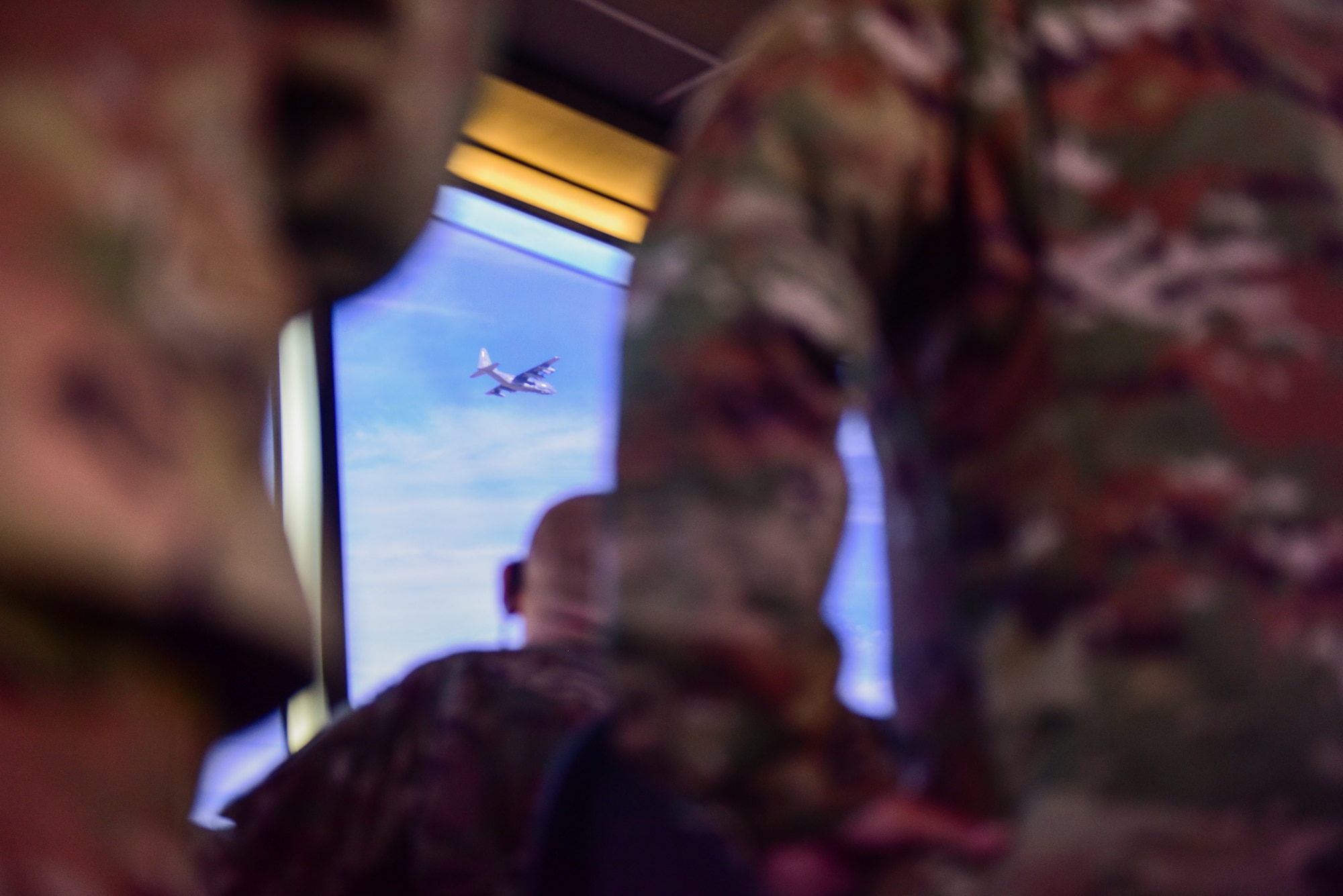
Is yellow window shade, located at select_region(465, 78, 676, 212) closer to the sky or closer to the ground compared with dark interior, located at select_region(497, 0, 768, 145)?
closer to the ground

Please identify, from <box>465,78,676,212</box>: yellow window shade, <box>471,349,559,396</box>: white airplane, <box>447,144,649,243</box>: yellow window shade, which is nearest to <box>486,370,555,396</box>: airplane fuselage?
<box>471,349,559,396</box>: white airplane

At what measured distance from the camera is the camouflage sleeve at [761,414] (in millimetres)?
497

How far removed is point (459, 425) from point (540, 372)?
43 cm

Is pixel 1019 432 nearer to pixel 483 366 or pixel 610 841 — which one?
pixel 610 841

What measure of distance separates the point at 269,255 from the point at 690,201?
1.36ft

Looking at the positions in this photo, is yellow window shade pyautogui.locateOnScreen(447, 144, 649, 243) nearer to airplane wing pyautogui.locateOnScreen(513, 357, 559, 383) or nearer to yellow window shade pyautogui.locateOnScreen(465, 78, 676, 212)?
yellow window shade pyautogui.locateOnScreen(465, 78, 676, 212)

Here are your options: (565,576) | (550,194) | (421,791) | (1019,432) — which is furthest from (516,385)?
(1019,432)

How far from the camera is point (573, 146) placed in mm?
3840

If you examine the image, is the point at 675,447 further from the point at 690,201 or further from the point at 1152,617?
the point at 1152,617

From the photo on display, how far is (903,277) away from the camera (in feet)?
2.13

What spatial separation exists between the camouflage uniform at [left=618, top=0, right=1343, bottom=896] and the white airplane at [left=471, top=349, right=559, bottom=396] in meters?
3.48

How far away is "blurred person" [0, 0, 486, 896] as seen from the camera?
5.5 inches

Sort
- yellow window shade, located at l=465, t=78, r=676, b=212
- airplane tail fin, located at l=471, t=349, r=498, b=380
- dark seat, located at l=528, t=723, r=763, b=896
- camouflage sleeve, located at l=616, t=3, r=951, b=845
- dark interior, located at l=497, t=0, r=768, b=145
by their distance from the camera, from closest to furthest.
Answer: camouflage sleeve, located at l=616, t=3, r=951, b=845, dark seat, located at l=528, t=723, r=763, b=896, dark interior, located at l=497, t=0, r=768, b=145, yellow window shade, located at l=465, t=78, r=676, b=212, airplane tail fin, located at l=471, t=349, r=498, b=380

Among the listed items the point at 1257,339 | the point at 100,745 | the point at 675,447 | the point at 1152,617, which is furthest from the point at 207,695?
the point at 1257,339
